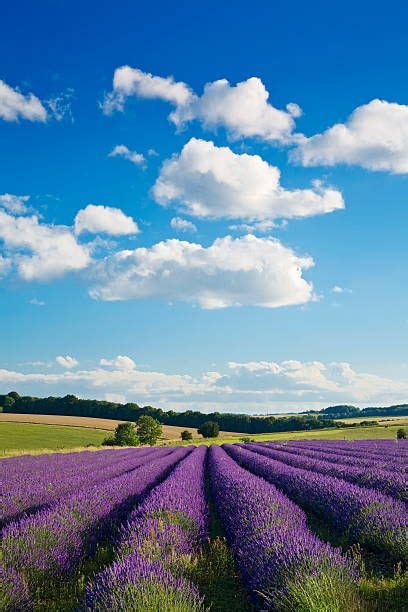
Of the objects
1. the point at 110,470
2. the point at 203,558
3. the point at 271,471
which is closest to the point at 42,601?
the point at 203,558

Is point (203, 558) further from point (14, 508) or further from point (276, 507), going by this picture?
point (14, 508)

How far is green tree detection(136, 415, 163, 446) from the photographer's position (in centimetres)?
5972

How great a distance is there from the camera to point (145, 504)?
683 cm

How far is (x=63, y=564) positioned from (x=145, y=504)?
7.34 feet

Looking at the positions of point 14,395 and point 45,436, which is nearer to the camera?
point 45,436

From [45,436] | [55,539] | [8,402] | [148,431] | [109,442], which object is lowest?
[109,442]

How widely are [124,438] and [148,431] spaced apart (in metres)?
5.83

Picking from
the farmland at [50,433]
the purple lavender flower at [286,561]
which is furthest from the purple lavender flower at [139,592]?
the farmland at [50,433]

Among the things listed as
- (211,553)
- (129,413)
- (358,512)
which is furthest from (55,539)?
(129,413)

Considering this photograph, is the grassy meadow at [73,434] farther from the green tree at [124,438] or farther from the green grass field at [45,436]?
the green tree at [124,438]

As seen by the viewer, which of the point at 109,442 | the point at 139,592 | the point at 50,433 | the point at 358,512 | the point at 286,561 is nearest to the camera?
the point at 139,592

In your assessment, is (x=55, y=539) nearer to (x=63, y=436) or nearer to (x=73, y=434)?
(x=63, y=436)

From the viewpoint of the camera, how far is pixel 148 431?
60.7m

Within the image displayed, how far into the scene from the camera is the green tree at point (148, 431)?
5972 cm
